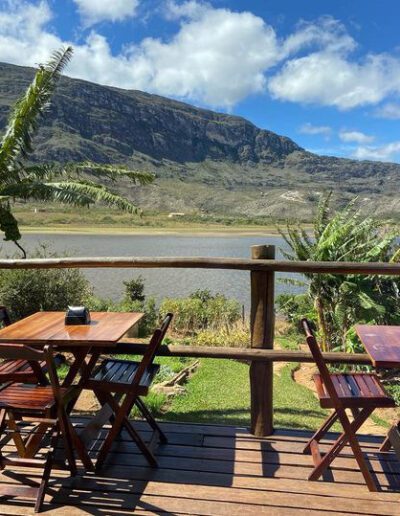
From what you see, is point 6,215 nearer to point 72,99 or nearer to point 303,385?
point 303,385

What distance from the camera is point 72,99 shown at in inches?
7598

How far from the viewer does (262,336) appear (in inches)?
138

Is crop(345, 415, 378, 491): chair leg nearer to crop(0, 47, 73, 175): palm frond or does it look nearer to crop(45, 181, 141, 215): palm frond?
crop(45, 181, 141, 215): palm frond

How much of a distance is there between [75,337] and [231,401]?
305cm

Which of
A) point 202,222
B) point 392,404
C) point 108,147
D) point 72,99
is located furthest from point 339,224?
point 72,99

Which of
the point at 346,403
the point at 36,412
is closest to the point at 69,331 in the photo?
the point at 36,412

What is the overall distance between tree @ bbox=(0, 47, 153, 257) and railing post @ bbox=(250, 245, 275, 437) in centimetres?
487

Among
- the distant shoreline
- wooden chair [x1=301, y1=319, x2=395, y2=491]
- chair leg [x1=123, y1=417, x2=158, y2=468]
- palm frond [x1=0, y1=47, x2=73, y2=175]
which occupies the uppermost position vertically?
palm frond [x1=0, y1=47, x2=73, y2=175]

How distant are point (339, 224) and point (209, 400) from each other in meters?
4.19

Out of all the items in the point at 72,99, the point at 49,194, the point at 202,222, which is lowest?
the point at 202,222

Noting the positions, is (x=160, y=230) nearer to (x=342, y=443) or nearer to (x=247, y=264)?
(x=247, y=264)

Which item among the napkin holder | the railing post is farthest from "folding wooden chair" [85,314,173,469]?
the railing post

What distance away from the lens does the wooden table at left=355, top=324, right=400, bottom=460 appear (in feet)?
8.67

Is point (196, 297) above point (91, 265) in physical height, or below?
below
